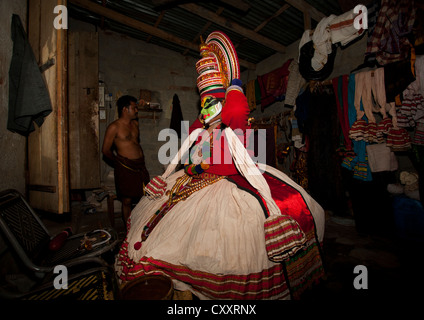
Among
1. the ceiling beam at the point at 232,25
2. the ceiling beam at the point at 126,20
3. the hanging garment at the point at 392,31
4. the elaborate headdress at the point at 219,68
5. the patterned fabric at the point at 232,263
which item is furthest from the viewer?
the ceiling beam at the point at 126,20

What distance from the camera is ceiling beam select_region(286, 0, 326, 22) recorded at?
390 centimetres

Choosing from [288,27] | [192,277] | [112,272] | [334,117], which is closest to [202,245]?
[192,277]

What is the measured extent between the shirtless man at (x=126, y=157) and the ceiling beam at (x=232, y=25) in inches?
100

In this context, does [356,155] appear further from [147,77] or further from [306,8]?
[147,77]

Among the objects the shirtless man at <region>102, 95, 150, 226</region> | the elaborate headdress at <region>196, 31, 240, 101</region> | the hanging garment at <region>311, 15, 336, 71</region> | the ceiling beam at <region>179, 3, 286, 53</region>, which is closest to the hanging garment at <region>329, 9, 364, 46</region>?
the hanging garment at <region>311, 15, 336, 71</region>

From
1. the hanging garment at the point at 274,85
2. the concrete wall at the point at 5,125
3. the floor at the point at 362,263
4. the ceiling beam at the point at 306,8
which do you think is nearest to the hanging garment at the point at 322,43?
the ceiling beam at the point at 306,8

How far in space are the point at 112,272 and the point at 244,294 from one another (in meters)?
1.01

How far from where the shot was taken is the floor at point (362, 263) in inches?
75.7

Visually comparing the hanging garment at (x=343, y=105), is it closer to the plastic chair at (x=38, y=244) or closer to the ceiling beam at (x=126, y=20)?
the plastic chair at (x=38, y=244)

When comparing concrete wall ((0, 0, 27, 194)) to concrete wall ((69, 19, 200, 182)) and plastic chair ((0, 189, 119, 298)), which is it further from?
concrete wall ((69, 19, 200, 182))

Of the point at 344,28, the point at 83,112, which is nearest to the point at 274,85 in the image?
the point at 344,28

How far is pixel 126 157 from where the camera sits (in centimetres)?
404

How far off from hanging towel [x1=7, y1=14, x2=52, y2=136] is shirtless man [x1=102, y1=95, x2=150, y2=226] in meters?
1.54

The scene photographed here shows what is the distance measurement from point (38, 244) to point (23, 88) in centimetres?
187
